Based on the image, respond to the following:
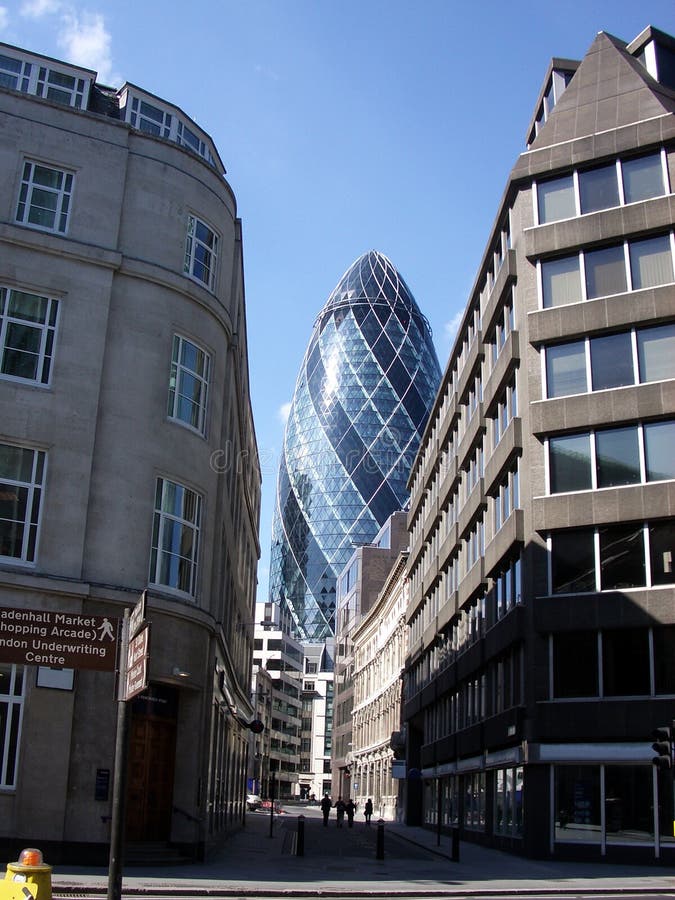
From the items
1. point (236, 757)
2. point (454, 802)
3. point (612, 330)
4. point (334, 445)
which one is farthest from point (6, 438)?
point (334, 445)

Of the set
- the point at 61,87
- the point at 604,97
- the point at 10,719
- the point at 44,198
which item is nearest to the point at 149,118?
the point at 61,87

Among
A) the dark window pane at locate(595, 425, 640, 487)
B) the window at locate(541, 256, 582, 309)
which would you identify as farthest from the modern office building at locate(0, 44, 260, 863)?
the dark window pane at locate(595, 425, 640, 487)

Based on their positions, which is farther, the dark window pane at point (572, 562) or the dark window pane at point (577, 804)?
the dark window pane at point (572, 562)

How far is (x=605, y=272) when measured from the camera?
3394 cm

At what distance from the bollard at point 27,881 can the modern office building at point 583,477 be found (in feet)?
74.2

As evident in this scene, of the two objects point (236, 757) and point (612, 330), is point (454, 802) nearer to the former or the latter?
point (236, 757)

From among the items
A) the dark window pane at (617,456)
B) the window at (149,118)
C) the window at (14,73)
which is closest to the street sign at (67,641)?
the window at (14,73)

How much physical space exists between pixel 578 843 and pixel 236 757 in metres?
20.4

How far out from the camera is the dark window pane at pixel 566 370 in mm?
33312

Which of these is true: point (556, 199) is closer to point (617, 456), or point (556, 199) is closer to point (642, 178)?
point (642, 178)

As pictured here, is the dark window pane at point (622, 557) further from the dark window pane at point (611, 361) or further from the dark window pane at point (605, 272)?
the dark window pane at point (605, 272)

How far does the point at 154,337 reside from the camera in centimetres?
2569

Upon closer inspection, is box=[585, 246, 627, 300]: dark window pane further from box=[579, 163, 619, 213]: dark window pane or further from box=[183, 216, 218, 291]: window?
box=[183, 216, 218, 291]: window

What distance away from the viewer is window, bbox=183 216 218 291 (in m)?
27.3
